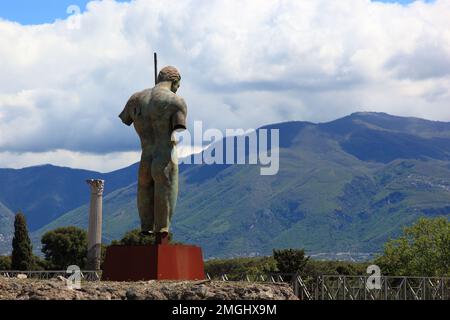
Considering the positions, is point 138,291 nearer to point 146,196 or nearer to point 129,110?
point 146,196

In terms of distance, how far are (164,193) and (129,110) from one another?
191cm

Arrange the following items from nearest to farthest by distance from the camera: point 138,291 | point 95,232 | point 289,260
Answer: point 138,291
point 95,232
point 289,260

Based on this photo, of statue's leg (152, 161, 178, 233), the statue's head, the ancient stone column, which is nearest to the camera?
statue's leg (152, 161, 178, 233)

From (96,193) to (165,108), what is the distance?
110 ft

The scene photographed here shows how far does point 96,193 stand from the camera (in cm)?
5453

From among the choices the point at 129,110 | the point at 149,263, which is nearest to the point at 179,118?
the point at 129,110

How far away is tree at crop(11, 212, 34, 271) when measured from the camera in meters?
65.9

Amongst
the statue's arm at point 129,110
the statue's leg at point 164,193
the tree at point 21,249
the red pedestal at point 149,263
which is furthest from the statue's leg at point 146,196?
the tree at point 21,249

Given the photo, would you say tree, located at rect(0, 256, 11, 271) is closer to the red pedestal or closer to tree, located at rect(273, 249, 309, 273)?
tree, located at rect(273, 249, 309, 273)

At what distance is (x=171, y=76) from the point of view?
2275 centimetres

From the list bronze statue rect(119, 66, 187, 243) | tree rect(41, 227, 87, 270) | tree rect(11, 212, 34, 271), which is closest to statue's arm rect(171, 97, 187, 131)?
bronze statue rect(119, 66, 187, 243)

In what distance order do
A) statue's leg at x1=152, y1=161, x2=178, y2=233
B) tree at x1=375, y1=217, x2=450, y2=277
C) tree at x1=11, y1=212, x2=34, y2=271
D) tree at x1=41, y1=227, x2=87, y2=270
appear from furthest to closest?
tree at x1=41, y1=227, x2=87, y2=270 → tree at x1=375, y1=217, x2=450, y2=277 → tree at x1=11, y1=212, x2=34, y2=271 → statue's leg at x1=152, y1=161, x2=178, y2=233
